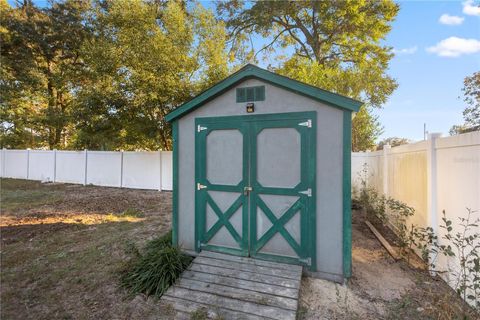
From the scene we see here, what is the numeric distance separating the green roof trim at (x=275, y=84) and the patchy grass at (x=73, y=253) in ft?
8.36

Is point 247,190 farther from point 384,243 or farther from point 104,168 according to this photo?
point 104,168

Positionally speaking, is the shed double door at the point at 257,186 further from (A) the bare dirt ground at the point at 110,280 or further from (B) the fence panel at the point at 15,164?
(B) the fence panel at the point at 15,164

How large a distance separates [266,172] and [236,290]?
1.60 metres

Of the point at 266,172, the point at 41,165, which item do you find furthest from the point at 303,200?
the point at 41,165

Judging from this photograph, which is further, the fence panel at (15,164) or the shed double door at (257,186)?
the fence panel at (15,164)

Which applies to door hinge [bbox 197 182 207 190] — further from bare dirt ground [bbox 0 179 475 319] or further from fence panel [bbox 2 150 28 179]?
fence panel [bbox 2 150 28 179]

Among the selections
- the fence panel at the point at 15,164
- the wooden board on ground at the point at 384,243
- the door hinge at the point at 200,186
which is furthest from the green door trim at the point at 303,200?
the fence panel at the point at 15,164

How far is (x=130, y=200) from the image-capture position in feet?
31.0

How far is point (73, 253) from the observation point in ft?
15.3

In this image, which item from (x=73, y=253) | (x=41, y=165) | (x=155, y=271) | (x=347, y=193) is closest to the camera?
(x=347, y=193)

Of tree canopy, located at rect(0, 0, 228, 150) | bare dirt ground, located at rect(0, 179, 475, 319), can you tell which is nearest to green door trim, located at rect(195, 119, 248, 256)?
bare dirt ground, located at rect(0, 179, 475, 319)

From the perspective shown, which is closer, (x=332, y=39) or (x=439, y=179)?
(x=439, y=179)

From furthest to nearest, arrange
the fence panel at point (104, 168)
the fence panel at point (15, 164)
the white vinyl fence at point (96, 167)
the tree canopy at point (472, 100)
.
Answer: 1. the tree canopy at point (472, 100)
2. the fence panel at point (15, 164)
3. the fence panel at point (104, 168)
4. the white vinyl fence at point (96, 167)

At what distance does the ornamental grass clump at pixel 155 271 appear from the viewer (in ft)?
11.3
